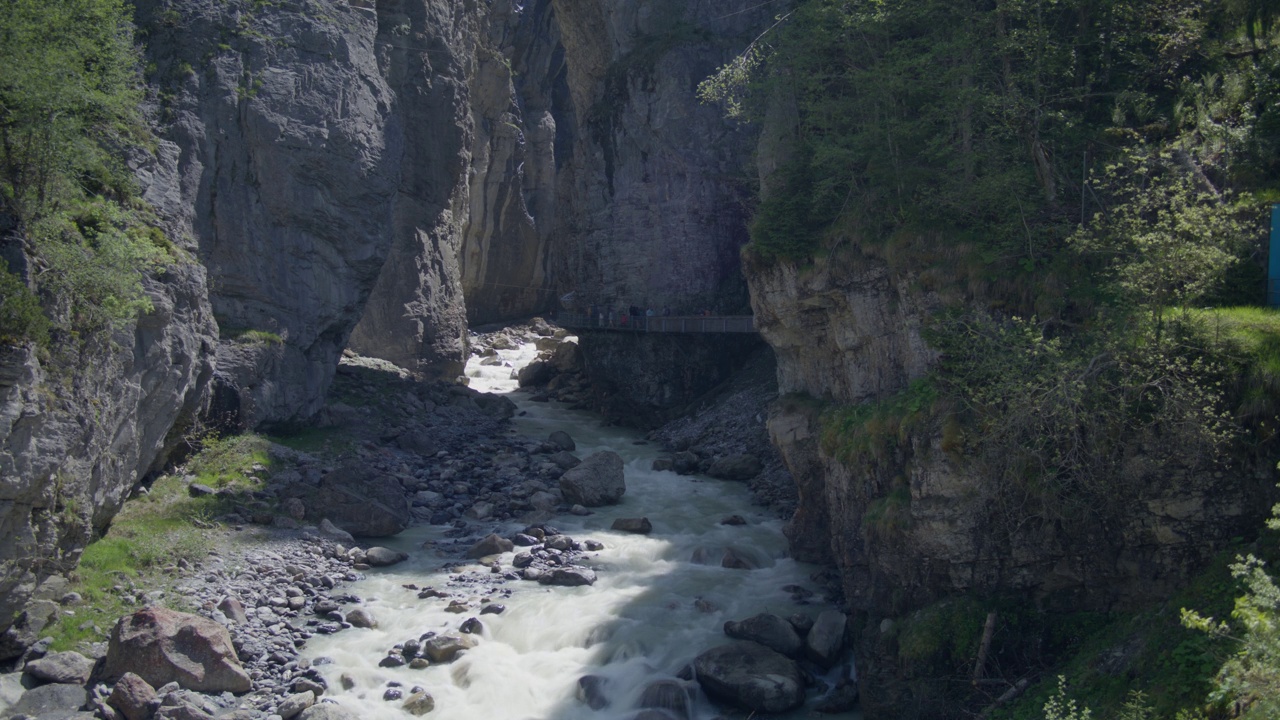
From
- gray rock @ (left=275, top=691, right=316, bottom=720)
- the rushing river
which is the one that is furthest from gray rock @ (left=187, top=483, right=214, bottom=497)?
gray rock @ (left=275, top=691, right=316, bottom=720)

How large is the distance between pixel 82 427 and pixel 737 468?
16662 millimetres

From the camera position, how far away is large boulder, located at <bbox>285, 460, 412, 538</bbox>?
2017 cm

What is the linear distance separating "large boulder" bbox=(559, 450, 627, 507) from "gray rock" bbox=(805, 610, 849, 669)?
887 centimetres

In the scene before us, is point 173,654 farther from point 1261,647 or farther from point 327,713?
point 1261,647

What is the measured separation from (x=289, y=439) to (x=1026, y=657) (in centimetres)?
1876

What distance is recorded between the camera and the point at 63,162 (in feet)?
47.7

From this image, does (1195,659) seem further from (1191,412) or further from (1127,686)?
(1191,412)

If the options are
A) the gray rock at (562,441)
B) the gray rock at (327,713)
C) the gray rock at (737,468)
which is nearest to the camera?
the gray rock at (327,713)

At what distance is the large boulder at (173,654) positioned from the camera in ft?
41.8

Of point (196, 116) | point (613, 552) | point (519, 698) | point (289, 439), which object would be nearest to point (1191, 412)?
point (519, 698)

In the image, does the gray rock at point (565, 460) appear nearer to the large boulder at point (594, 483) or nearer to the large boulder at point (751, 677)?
the large boulder at point (594, 483)

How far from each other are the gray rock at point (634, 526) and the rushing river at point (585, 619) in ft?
0.91

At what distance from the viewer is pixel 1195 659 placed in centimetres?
970

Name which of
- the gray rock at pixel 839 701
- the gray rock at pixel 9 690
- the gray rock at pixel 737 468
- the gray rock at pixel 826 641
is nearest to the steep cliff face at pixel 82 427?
the gray rock at pixel 9 690
